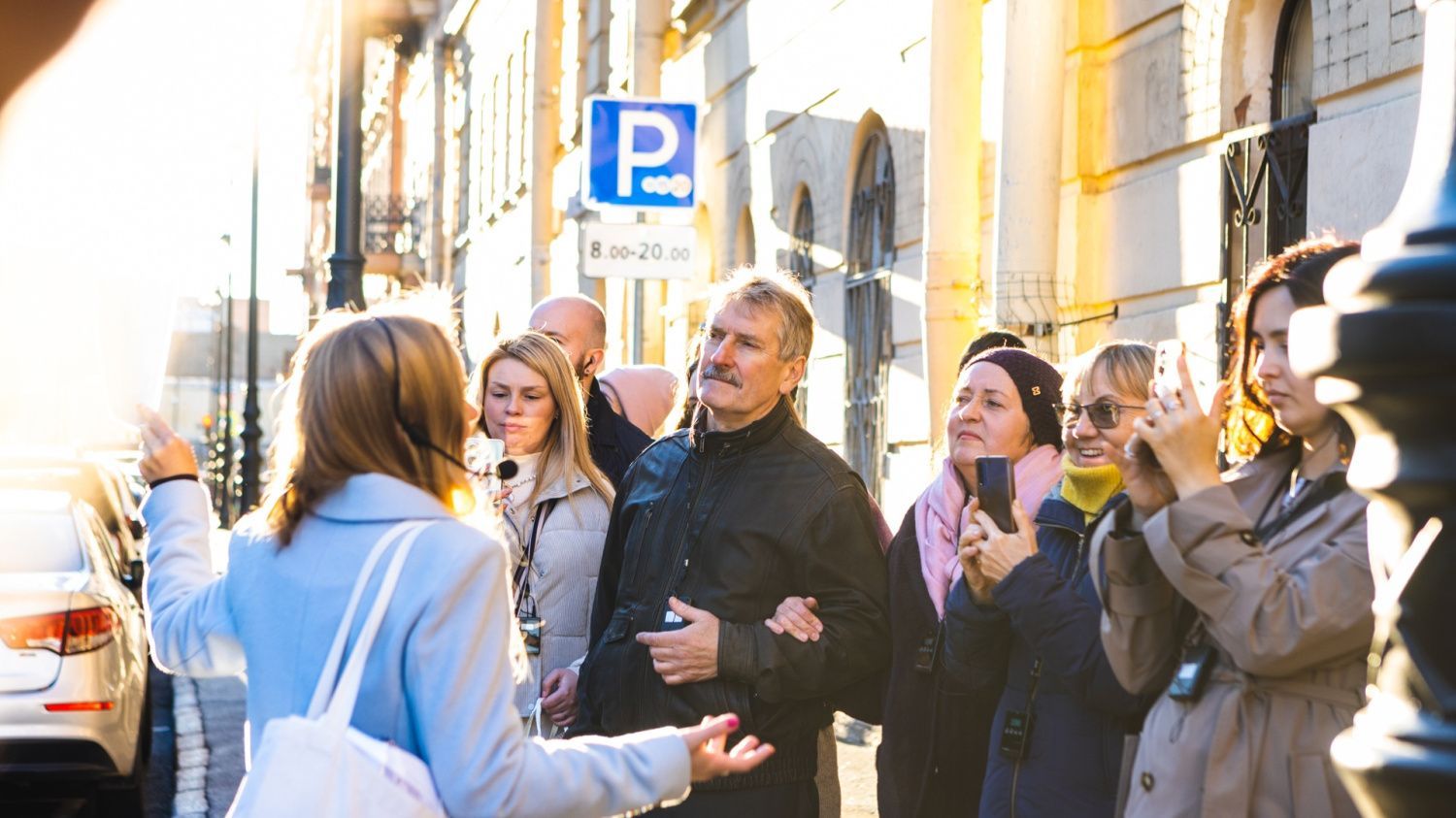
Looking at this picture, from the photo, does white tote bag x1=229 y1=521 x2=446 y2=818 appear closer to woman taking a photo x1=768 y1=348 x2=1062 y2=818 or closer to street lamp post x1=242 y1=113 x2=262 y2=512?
woman taking a photo x1=768 y1=348 x2=1062 y2=818

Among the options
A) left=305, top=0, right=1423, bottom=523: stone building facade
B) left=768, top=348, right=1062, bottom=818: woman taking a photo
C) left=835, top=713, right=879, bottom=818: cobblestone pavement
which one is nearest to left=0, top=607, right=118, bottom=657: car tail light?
left=305, top=0, right=1423, bottom=523: stone building facade

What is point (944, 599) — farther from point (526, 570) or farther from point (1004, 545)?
point (526, 570)

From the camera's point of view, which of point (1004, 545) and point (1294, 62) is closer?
point (1004, 545)

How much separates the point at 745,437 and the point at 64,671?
4262 mm

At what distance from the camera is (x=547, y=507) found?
5.25m

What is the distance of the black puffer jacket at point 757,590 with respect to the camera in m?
4.27

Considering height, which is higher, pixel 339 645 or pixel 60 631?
pixel 339 645

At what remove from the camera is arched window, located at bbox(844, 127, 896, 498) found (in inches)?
473

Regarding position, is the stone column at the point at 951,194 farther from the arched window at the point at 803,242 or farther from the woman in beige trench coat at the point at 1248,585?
the woman in beige trench coat at the point at 1248,585

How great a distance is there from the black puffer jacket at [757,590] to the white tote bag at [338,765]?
1.52 m

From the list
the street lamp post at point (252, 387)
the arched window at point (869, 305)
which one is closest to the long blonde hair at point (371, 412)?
the arched window at point (869, 305)

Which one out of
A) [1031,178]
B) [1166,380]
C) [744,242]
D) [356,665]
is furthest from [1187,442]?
[744,242]

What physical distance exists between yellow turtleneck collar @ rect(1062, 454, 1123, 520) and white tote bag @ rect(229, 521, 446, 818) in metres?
1.87

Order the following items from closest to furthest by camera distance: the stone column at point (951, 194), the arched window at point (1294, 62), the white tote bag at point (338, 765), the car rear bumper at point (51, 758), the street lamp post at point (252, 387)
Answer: the white tote bag at point (338, 765) → the arched window at point (1294, 62) → the car rear bumper at point (51, 758) → the stone column at point (951, 194) → the street lamp post at point (252, 387)
